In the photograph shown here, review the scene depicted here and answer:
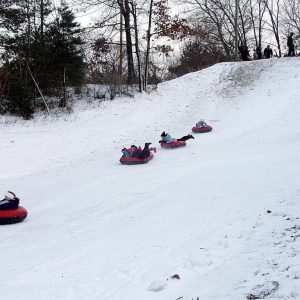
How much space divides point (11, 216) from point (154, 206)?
8.46ft

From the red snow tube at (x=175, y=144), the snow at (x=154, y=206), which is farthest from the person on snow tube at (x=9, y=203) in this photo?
the red snow tube at (x=175, y=144)

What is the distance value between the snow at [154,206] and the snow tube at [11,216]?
1.07 ft

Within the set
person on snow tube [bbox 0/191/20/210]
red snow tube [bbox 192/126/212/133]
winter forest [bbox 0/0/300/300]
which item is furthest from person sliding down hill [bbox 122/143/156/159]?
person on snow tube [bbox 0/191/20/210]

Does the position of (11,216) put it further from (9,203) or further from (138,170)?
(138,170)

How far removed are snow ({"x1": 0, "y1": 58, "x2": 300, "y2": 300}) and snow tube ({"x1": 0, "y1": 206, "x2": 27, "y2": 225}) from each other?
1.07ft

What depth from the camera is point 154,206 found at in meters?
7.46

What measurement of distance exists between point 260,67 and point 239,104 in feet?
15.2

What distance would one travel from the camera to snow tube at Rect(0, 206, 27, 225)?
734cm

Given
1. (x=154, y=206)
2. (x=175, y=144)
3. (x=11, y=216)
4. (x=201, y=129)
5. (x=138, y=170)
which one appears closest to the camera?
(x=11, y=216)

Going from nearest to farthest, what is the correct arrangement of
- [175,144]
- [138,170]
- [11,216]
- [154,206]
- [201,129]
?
[11,216] < [154,206] < [138,170] < [175,144] < [201,129]

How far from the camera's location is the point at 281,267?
4.11 m

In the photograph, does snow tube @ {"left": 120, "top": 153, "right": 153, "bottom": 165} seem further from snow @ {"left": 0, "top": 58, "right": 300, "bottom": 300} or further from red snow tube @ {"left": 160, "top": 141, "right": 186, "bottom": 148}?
red snow tube @ {"left": 160, "top": 141, "right": 186, "bottom": 148}

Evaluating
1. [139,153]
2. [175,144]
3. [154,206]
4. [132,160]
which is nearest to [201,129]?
[175,144]

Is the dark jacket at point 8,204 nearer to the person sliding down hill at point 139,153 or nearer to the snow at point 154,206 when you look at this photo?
the snow at point 154,206
